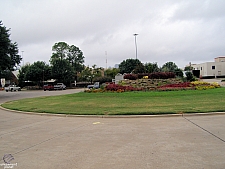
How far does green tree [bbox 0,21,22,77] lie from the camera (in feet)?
107

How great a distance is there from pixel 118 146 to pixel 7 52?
32.6 meters

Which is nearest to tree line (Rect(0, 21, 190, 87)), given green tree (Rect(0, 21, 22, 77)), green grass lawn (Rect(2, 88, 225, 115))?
green tree (Rect(0, 21, 22, 77))

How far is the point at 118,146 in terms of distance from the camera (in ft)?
20.5

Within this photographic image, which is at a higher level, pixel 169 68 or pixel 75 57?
pixel 75 57

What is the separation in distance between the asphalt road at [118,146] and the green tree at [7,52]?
26.6m

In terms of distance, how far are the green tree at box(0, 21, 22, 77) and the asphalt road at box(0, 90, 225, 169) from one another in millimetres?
26638

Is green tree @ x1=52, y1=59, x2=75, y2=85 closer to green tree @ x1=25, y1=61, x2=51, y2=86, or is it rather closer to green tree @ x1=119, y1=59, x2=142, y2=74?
green tree @ x1=25, y1=61, x2=51, y2=86

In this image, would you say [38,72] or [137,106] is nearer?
[137,106]

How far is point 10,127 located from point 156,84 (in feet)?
70.4

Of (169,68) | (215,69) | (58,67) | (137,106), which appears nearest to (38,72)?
(58,67)

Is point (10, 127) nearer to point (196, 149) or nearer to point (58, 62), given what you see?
point (196, 149)

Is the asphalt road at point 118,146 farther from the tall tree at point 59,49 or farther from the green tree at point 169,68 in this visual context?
the tall tree at point 59,49

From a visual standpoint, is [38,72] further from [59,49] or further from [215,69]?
[215,69]

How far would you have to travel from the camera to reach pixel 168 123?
9.30 m
